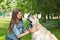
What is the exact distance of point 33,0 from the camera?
24891 millimetres

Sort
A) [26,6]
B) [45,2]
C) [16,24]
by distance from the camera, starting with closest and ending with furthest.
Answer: [16,24] → [45,2] → [26,6]

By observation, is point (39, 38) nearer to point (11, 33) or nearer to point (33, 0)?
point (11, 33)

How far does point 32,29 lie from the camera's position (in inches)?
256

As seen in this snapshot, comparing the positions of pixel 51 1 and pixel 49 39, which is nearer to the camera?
pixel 49 39

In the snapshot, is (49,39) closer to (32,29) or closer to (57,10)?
(32,29)

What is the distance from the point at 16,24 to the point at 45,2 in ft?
57.3

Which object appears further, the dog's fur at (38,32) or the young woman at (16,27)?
the dog's fur at (38,32)

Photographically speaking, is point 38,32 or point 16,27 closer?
point 16,27

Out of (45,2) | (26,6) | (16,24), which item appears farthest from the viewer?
(26,6)

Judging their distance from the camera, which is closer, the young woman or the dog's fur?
the young woman

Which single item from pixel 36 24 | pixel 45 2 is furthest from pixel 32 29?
pixel 45 2

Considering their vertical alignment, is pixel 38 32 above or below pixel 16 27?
below

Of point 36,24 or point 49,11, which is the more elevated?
point 36,24

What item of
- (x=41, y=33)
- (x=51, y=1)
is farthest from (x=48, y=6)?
(x=41, y=33)
